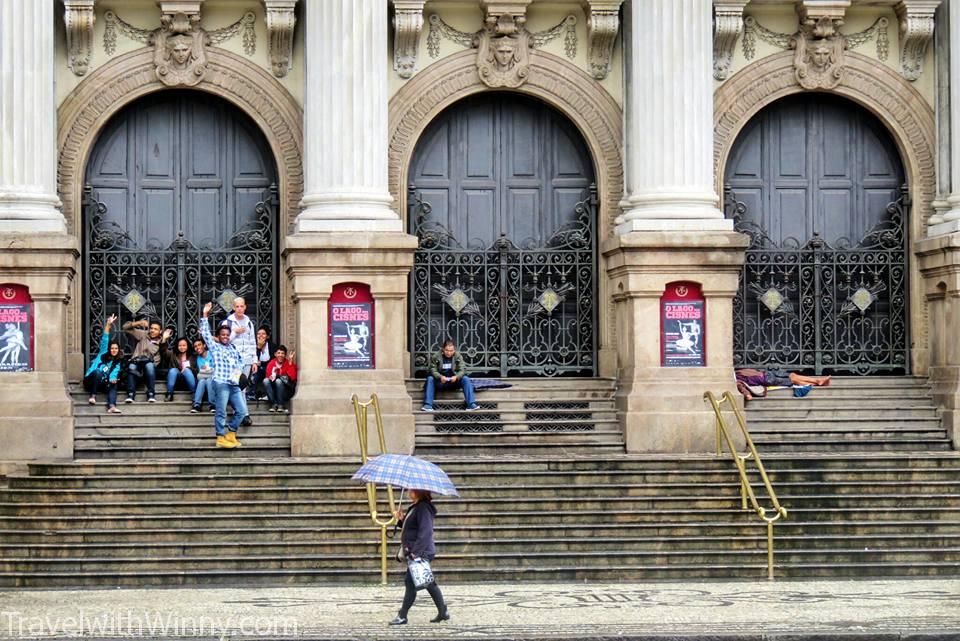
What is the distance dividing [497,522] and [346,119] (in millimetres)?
6610

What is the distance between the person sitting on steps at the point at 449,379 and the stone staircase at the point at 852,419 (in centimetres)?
399

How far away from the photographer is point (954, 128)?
1109 inches

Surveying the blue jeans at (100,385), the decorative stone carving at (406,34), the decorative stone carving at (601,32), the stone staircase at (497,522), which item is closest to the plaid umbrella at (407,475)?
the stone staircase at (497,522)

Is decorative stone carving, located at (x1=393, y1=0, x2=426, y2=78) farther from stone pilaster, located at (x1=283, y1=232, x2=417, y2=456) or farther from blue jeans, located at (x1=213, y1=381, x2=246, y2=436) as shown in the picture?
blue jeans, located at (x1=213, y1=381, x2=246, y2=436)

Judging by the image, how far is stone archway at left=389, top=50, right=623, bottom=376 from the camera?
28375 mm

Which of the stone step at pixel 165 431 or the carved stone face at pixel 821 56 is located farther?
the carved stone face at pixel 821 56

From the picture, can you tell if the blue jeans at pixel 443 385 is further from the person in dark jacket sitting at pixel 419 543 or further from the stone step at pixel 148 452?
the person in dark jacket sitting at pixel 419 543

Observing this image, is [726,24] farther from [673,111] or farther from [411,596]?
[411,596]

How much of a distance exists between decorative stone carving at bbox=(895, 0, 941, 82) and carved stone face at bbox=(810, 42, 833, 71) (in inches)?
44.4

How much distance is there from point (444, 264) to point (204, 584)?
322 inches

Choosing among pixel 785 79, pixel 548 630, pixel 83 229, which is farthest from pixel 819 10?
pixel 548 630

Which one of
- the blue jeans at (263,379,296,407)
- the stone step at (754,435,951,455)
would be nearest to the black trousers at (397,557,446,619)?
the blue jeans at (263,379,296,407)

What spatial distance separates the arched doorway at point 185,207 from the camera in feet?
93.2

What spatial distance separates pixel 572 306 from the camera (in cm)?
2886
